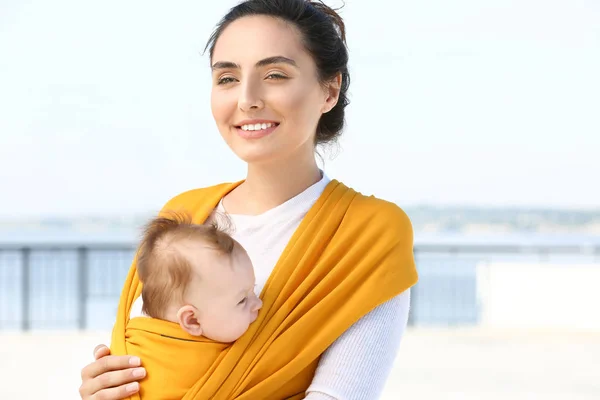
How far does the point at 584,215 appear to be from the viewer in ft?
86.2

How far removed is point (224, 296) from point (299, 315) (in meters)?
0.14

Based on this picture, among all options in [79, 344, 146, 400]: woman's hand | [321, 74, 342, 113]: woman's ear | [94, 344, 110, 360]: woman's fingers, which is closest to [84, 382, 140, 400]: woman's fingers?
[79, 344, 146, 400]: woman's hand

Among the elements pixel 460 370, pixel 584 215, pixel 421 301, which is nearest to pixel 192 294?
pixel 460 370

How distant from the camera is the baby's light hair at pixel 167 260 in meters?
1.40

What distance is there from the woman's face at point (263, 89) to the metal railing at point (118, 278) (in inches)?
254

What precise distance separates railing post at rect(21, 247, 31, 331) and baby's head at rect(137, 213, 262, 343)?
665cm

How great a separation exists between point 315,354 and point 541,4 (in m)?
30.1

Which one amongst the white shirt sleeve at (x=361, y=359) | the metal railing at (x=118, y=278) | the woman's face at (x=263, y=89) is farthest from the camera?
the metal railing at (x=118, y=278)

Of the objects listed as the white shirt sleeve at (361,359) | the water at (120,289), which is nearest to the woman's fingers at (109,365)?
the white shirt sleeve at (361,359)

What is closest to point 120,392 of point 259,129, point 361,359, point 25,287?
point 361,359

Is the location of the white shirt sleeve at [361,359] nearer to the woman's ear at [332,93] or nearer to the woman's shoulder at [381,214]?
the woman's shoulder at [381,214]

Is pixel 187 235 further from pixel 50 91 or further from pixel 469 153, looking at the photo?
pixel 50 91

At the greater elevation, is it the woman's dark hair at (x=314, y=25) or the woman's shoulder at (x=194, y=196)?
the woman's dark hair at (x=314, y=25)

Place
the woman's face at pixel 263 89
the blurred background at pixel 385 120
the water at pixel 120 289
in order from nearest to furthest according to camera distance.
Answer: the woman's face at pixel 263 89, the water at pixel 120 289, the blurred background at pixel 385 120
